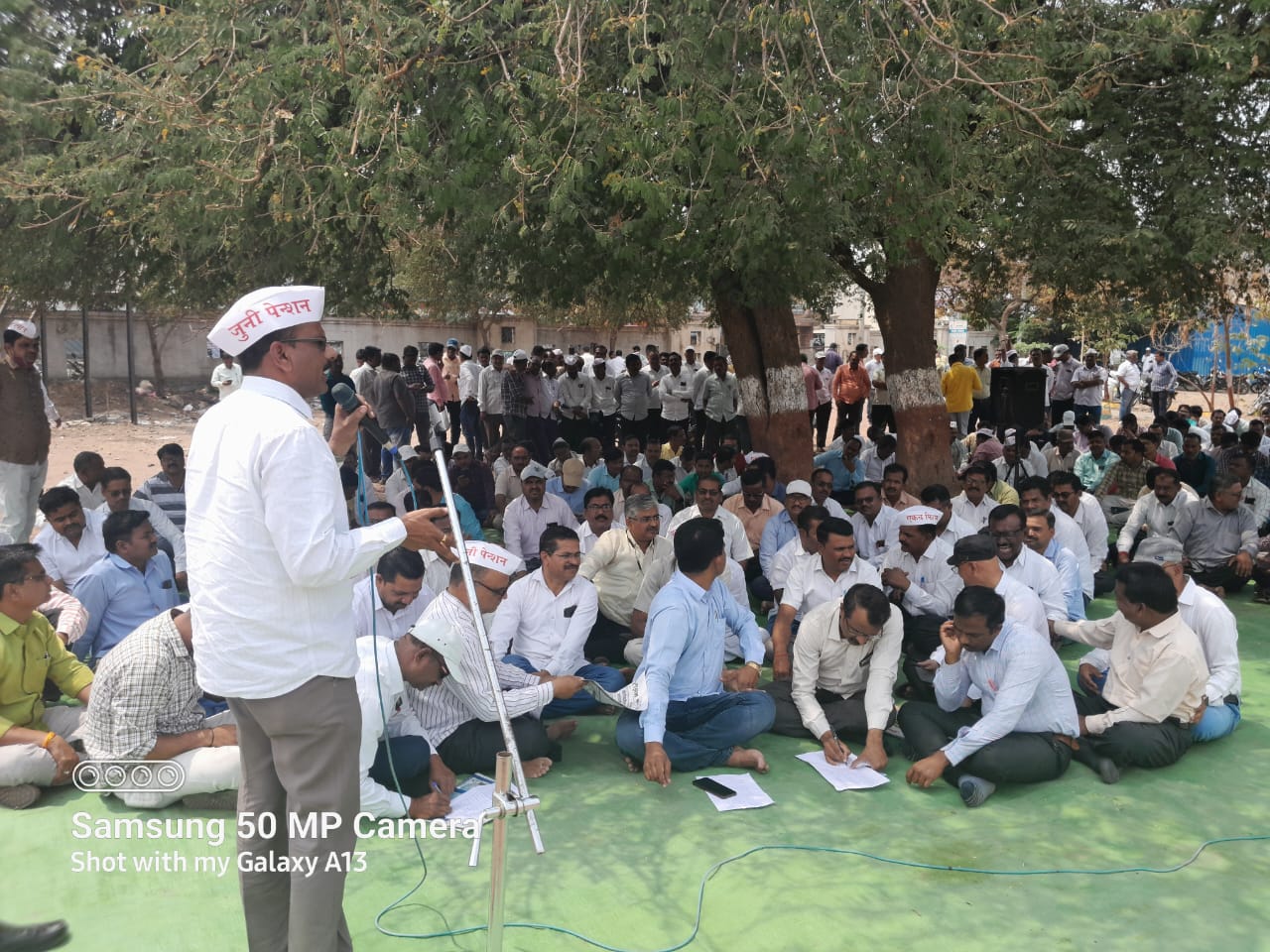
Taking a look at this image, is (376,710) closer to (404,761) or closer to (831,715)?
(404,761)

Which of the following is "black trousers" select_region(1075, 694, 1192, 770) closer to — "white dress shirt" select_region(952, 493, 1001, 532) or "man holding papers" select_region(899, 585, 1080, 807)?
"man holding papers" select_region(899, 585, 1080, 807)

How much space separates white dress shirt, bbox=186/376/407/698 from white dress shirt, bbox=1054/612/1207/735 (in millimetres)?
3734

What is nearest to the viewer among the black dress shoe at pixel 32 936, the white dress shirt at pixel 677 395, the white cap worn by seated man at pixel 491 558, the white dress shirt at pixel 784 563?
the black dress shoe at pixel 32 936

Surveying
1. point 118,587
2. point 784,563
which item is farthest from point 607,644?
point 118,587

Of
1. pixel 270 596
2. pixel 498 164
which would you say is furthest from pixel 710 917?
pixel 498 164

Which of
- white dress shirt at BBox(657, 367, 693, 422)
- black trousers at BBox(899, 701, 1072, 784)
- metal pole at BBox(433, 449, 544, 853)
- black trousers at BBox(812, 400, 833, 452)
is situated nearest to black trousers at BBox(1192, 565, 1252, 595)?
black trousers at BBox(899, 701, 1072, 784)

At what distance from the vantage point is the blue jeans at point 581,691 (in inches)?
215

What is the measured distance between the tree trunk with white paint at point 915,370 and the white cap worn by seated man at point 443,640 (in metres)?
6.78

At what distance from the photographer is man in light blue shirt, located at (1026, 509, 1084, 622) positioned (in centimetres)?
652

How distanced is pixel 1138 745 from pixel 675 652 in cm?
211

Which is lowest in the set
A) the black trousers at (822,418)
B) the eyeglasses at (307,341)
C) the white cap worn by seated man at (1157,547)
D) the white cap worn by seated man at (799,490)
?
the white cap worn by seated man at (1157,547)

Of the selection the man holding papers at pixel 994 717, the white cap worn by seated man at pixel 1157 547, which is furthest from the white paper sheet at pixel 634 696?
the white cap worn by seated man at pixel 1157 547

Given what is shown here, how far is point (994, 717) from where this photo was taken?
15.0 ft

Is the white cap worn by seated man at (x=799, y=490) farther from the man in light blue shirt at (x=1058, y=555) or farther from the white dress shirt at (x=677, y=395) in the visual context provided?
the white dress shirt at (x=677, y=395)
